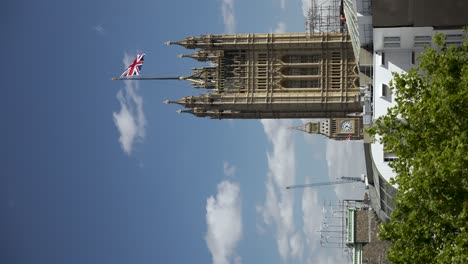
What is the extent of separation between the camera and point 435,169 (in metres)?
39.3

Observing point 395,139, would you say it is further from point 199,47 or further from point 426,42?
point 199,47

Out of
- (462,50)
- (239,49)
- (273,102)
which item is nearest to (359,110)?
(273,102)

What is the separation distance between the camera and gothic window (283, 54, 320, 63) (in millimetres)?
98050

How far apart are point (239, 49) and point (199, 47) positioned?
19.2 feet

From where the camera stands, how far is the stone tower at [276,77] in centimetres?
9519

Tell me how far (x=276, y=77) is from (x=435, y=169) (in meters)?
59.3

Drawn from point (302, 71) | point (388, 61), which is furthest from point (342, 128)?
point (388, 61)

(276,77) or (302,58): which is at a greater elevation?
(302,58)

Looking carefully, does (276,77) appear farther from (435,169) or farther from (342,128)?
(435,169)

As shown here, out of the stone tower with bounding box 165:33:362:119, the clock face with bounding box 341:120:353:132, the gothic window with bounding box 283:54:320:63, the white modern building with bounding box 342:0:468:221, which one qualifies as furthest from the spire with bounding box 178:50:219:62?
the clock face with bounding box 341:120:353:132

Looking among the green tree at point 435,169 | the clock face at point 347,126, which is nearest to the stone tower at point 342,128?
the clock face at point 347,126

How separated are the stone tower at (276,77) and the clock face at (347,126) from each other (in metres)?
26.0

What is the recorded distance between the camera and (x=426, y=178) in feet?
130

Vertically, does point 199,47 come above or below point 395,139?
above
